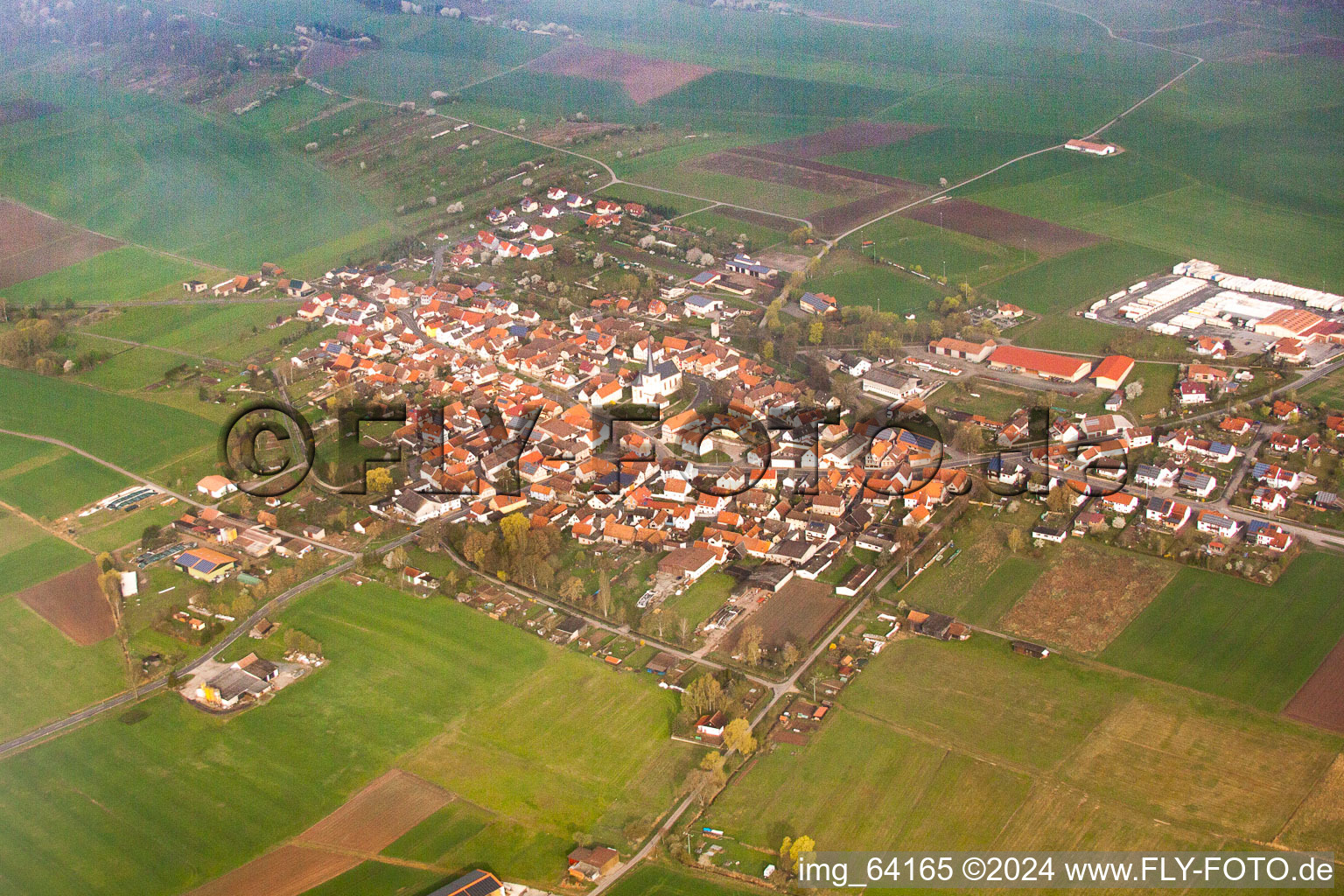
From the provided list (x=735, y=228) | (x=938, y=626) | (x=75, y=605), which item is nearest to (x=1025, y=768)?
(x=938, y=626)

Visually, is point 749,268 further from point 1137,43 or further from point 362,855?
point 1137,43

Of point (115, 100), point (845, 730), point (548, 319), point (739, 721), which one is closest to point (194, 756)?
point (739, 721)

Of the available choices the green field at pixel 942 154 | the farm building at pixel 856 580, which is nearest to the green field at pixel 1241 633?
the farm building at pixel 856 580

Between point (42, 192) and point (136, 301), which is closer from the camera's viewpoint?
point (136, 301)

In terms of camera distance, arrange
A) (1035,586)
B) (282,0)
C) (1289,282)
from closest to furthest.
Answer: (1035,586) < (1289,282) < (282,0)

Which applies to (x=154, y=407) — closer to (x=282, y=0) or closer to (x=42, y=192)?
(x=42, y=192)

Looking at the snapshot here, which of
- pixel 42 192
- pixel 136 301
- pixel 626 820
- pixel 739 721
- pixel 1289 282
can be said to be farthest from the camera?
pixel 42 192
